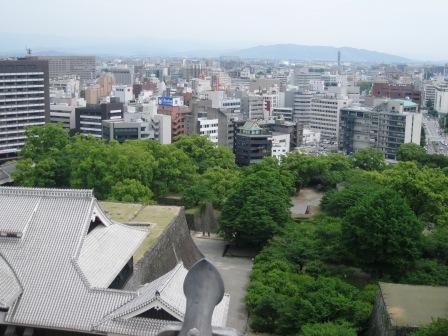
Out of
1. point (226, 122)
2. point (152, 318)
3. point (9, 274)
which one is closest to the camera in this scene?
point (152, 318)

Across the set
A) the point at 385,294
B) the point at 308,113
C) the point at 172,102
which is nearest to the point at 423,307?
the point at 385,294

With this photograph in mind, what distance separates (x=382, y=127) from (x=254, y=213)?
167ft

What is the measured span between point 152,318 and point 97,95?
10275cm

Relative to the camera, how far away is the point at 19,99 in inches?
2525

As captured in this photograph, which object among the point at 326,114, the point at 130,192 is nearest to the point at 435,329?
the point at 130,192

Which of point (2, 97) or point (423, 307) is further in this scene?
point (2, 97)

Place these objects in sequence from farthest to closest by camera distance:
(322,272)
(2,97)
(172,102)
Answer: (172,102) < (2,97) < (322,272)

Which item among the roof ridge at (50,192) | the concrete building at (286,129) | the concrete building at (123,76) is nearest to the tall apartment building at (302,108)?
the concrete building at (286,129)

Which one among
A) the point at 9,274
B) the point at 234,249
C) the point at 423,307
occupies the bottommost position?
the point at 234,249

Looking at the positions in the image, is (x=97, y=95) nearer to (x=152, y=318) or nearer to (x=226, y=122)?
(x=226, y=122)

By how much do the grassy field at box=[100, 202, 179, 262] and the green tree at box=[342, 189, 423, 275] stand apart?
315 inches

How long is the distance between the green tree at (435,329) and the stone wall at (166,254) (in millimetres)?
9015

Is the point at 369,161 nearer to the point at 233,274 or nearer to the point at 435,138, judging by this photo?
the point at 233,274

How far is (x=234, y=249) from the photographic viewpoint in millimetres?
31875
